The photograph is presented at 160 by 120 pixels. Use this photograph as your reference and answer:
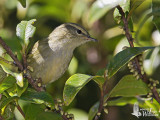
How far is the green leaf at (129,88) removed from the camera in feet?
8.39

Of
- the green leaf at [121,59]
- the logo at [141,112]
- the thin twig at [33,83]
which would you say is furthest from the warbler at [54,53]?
the green leaf at [121,59]

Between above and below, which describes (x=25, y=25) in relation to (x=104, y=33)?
above

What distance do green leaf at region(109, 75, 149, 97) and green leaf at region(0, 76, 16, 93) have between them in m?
A: 0.82

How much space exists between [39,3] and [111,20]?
1119mm

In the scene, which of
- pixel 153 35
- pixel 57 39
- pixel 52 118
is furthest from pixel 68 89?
pixel 153 35

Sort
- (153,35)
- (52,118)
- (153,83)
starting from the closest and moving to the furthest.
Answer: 1. (153,83)
2. (52,118)
3. (153,35)

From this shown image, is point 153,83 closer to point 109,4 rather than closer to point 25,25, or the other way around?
point 109,4

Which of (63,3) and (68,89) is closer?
(68,89)

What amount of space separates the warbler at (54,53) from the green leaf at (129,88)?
98 cm

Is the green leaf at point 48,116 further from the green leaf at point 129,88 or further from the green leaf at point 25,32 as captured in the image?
the green leaf at point 25,32

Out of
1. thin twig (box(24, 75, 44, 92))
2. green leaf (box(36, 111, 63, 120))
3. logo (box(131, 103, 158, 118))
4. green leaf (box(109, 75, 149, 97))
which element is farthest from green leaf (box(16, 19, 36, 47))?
logo (box(131, 103, 158, 118))

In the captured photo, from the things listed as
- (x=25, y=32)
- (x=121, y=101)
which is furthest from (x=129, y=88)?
(x=25, y=32)

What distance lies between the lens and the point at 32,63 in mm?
3322

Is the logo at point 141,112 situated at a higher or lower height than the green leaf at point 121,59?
lower
